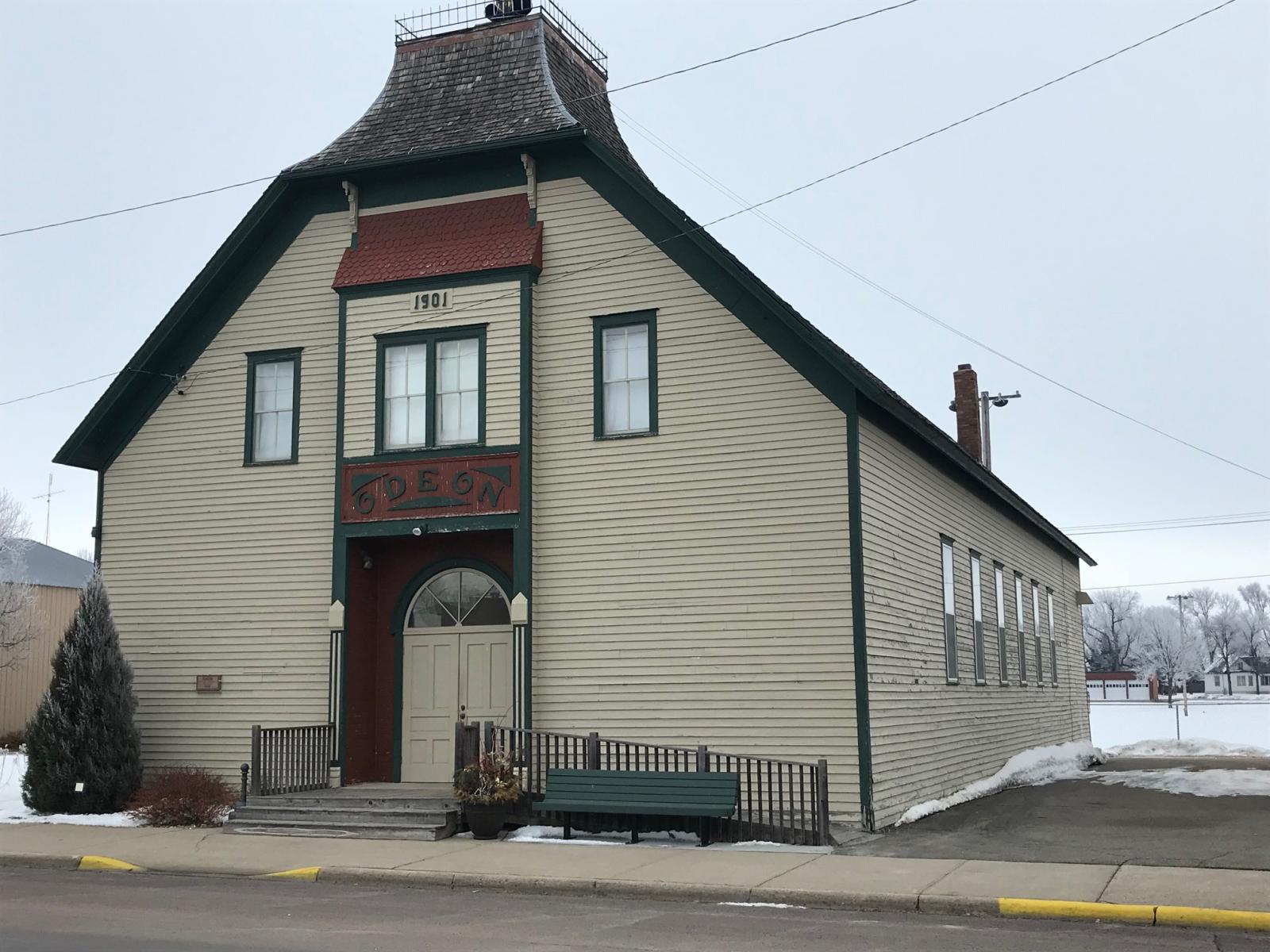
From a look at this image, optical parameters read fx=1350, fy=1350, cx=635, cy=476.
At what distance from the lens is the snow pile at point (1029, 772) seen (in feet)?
59.9

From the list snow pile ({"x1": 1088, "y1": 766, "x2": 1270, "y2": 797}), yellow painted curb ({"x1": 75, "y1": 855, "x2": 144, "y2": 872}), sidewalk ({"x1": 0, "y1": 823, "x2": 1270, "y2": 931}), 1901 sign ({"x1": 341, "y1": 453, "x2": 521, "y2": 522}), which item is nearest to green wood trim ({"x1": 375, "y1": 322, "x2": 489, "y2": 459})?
1901 sign ({"x1": 341, "y1": 453, "x2": 521, "y2": 522})

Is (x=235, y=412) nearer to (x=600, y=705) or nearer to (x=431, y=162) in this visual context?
(x=431, y=162)

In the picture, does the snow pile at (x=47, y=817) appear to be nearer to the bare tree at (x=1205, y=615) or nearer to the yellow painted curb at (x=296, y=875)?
the yellow painted curb at (x=296, y=875)

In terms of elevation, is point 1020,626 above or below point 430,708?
above

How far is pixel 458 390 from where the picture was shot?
1834 centimetres

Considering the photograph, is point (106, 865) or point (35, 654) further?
point (35, 654)

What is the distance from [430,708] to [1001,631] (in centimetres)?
1128

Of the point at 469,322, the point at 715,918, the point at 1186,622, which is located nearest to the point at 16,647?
the point at 469,322

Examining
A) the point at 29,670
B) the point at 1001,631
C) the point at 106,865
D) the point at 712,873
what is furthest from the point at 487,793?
the point at 29,670

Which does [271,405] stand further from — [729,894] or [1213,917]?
[1213,917]

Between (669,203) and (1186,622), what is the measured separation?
14307 cm

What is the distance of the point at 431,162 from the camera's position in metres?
18.8

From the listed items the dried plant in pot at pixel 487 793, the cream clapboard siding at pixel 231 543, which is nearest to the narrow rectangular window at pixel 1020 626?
the dried plant in pot at pixel 487 793

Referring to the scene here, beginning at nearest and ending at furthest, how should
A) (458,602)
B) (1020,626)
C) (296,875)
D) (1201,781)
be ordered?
(296,875), (458,602), (1201,781), (1020,626)
